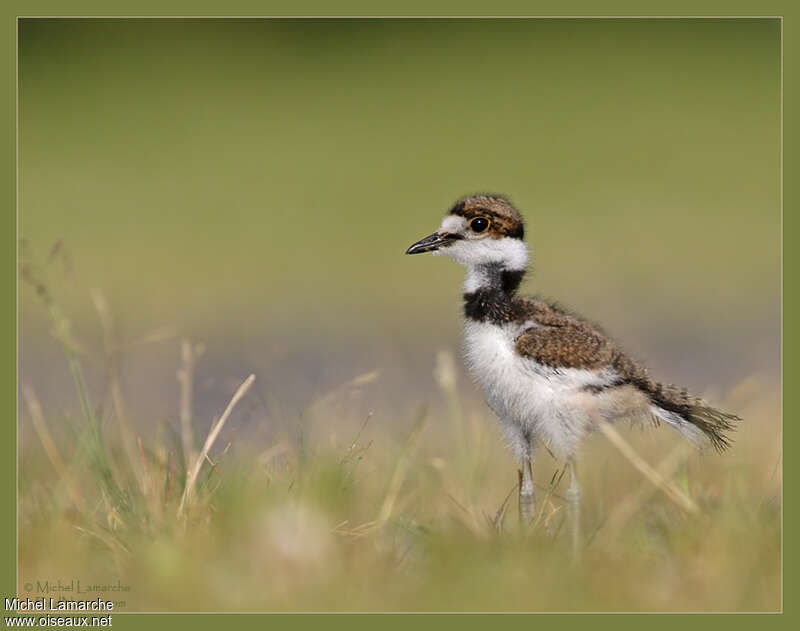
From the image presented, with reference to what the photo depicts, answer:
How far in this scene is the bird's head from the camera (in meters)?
5.08

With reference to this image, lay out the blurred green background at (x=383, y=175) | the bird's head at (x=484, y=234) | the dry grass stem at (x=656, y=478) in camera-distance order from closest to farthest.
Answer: the dry grass stem at (x=656, y=478) < the bird's head at (x=484, y=234) < the blurred green background at (x=383, y=175)

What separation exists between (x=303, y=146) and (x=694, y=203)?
5.27m

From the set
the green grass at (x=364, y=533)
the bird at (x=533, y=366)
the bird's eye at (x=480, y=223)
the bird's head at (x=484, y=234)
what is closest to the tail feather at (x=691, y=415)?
the bird at (x=533, y=366)

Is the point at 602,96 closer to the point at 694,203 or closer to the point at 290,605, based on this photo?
the point at 694,203

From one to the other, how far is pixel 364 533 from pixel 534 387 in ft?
3.29

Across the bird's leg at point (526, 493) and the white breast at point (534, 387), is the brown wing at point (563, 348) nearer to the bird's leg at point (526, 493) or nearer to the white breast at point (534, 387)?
the white breast at point (534, 387)

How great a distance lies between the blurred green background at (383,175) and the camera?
10.6 meters

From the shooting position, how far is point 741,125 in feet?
46.3

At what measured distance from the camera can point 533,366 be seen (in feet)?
15.5

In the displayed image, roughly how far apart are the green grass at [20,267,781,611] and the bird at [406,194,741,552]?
182mm

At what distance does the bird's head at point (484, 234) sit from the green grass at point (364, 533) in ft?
2.43

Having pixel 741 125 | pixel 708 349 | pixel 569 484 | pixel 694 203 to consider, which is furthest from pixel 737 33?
pixel 569 484

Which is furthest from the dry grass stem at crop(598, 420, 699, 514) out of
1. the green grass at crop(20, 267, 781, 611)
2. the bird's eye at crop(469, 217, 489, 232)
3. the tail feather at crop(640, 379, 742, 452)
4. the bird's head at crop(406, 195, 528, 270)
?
the bird's eye at crop(469, 217, 489, 232)

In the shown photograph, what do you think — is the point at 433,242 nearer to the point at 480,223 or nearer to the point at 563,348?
the point at 480,223
